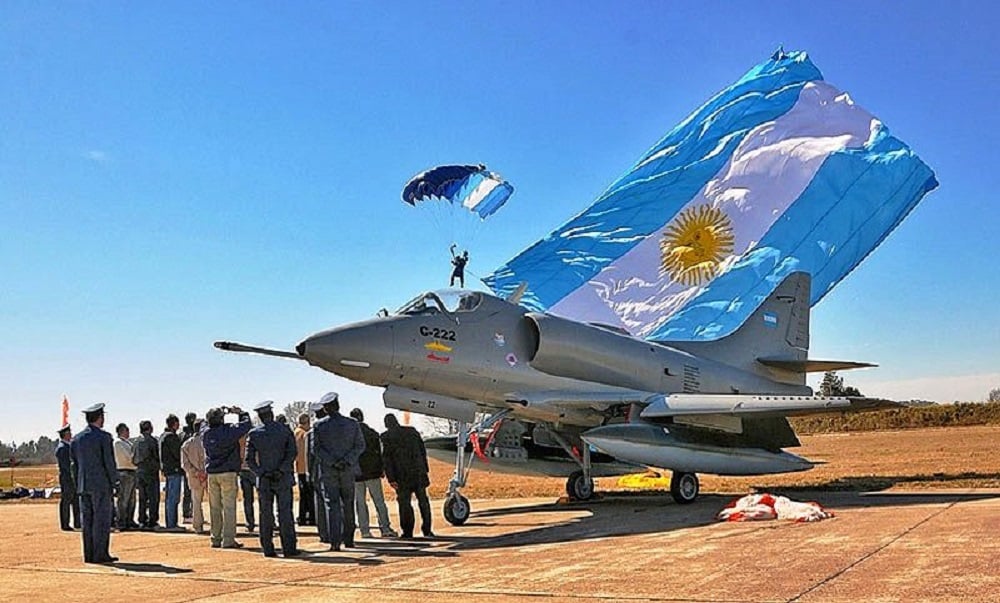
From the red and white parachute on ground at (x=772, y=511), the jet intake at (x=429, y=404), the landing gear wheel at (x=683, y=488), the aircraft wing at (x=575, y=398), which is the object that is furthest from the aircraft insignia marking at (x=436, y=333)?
the red and white parachute on ground at (x=772, y=511)

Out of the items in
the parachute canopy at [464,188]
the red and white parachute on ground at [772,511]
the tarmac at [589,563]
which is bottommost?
the tarmac at [589,563]

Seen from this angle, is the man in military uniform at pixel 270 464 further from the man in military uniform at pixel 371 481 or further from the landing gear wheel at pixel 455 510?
the landing gear wheel at pixel 455 510

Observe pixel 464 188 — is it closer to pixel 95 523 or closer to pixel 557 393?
pixel 557 393

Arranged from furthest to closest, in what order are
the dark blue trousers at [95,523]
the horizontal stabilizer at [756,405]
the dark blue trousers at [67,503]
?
the horizontal stabilizer at [756,405], the dark blue trousers at [67,503], the dark blue trousers at [95,523]

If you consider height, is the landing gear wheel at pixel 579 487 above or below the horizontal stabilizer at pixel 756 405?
below

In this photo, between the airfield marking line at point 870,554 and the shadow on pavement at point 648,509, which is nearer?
the airfield marking line at point 870,554

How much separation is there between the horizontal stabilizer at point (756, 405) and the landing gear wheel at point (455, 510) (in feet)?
12.1

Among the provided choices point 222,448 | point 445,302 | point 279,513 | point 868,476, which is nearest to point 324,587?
point 279,513

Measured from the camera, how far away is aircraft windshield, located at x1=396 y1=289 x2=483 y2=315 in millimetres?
14141

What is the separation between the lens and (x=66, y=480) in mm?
14562

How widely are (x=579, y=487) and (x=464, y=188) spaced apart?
5.91 metres

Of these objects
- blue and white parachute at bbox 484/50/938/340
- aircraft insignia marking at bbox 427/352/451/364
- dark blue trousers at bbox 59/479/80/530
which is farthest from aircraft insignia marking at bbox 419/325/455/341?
blue and white parachute at bbox 484/50/938/340

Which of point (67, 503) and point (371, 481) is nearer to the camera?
point (371, 481)

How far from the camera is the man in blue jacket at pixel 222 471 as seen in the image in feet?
38.0
